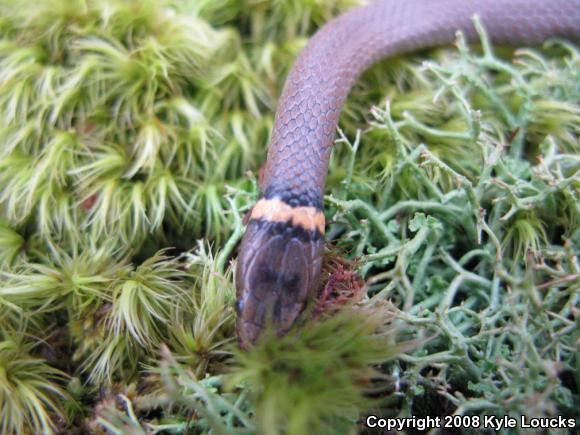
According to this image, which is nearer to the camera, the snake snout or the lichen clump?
the lichen clump

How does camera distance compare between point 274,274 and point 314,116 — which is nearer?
point 274,274

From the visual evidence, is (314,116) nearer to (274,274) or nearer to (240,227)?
(240,227)

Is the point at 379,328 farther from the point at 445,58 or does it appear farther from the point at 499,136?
the point at 445,58

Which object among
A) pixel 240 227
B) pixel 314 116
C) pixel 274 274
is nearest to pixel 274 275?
pixel 274 274

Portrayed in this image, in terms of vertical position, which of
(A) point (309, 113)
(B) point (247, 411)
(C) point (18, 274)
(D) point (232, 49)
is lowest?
(B) point (247, 411)

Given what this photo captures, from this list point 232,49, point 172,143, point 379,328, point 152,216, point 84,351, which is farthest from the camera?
point 232,49

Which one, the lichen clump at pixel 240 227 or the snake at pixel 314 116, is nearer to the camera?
the lichen clump at pixel 240 227

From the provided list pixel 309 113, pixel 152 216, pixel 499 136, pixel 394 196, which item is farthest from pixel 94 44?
pixel 499 136
